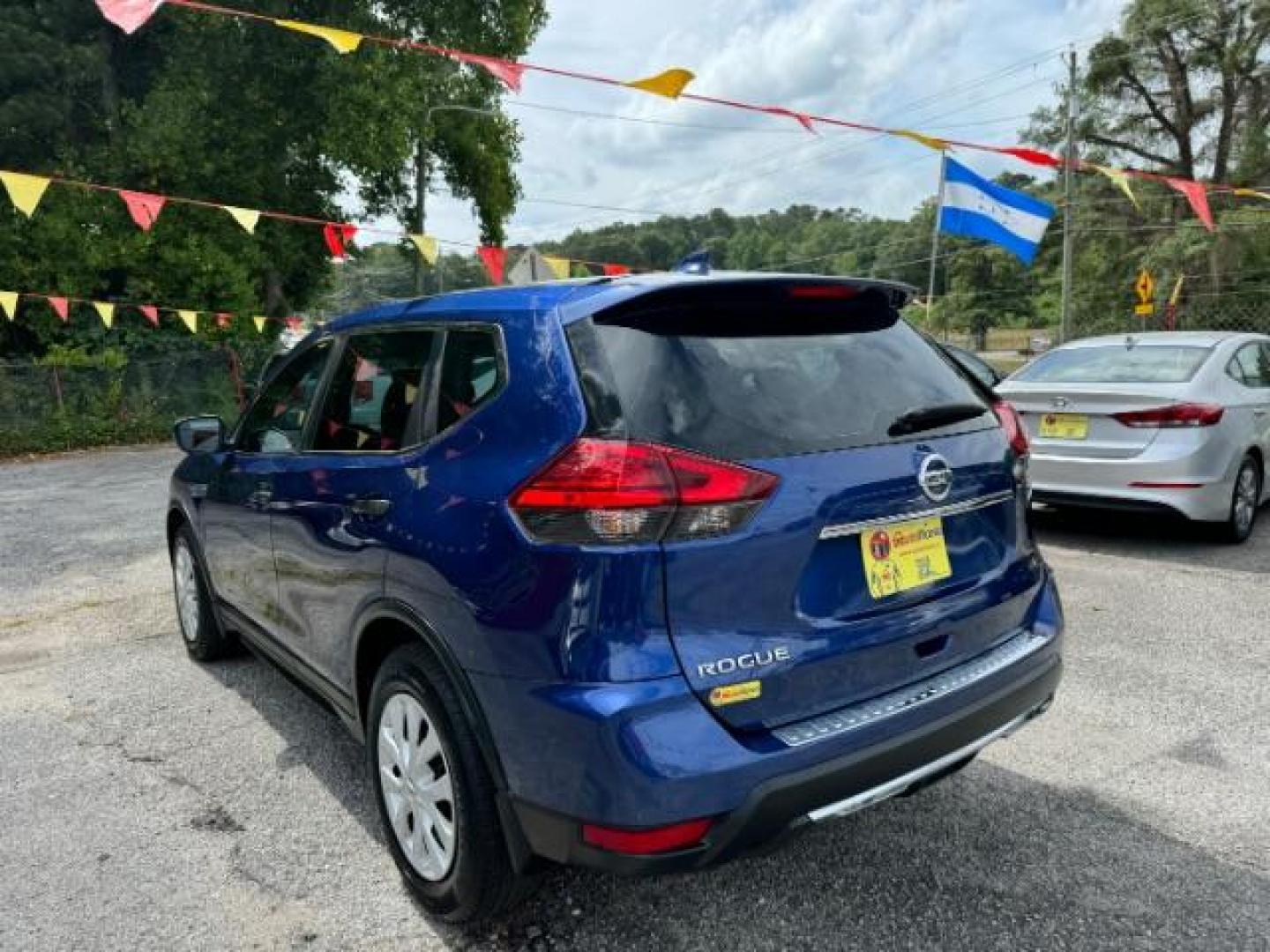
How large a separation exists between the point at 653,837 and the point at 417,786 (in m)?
0.82

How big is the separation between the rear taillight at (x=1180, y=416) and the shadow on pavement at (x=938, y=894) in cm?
388

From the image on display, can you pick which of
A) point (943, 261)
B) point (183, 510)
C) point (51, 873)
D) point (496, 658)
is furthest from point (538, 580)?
point (943, 261)

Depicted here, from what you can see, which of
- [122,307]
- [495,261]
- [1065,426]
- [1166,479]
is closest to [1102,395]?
[1065,426]

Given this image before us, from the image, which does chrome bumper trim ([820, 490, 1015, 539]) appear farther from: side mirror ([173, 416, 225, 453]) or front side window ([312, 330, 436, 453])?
side mirror ([173, 416, 225, 453])

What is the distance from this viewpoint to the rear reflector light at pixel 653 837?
6.35 feet

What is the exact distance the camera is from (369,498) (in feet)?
8.61

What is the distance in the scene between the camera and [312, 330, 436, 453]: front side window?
2.67m

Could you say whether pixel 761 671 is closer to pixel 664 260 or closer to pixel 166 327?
pixel 166 327

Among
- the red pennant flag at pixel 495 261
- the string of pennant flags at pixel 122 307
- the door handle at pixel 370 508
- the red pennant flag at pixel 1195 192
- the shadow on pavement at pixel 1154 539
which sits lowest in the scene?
the shadow on pavement at pixel 1154 539

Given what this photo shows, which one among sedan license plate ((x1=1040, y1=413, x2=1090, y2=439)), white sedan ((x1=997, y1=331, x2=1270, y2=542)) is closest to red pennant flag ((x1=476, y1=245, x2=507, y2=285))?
white sedan ((x1=997, y1=331, x2=1270, y2=542))

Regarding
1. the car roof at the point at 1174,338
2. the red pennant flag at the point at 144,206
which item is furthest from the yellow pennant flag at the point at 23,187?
the car roof at the point at 1174,338

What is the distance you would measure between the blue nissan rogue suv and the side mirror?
1.47m

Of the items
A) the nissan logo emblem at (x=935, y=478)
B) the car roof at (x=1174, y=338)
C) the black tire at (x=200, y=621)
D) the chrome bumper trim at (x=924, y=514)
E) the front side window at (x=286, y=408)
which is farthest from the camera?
the car roof at (x=1174, y=338)

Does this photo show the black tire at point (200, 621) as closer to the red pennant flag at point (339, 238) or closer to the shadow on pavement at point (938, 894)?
the shadow on pavement at point (938, 894)
